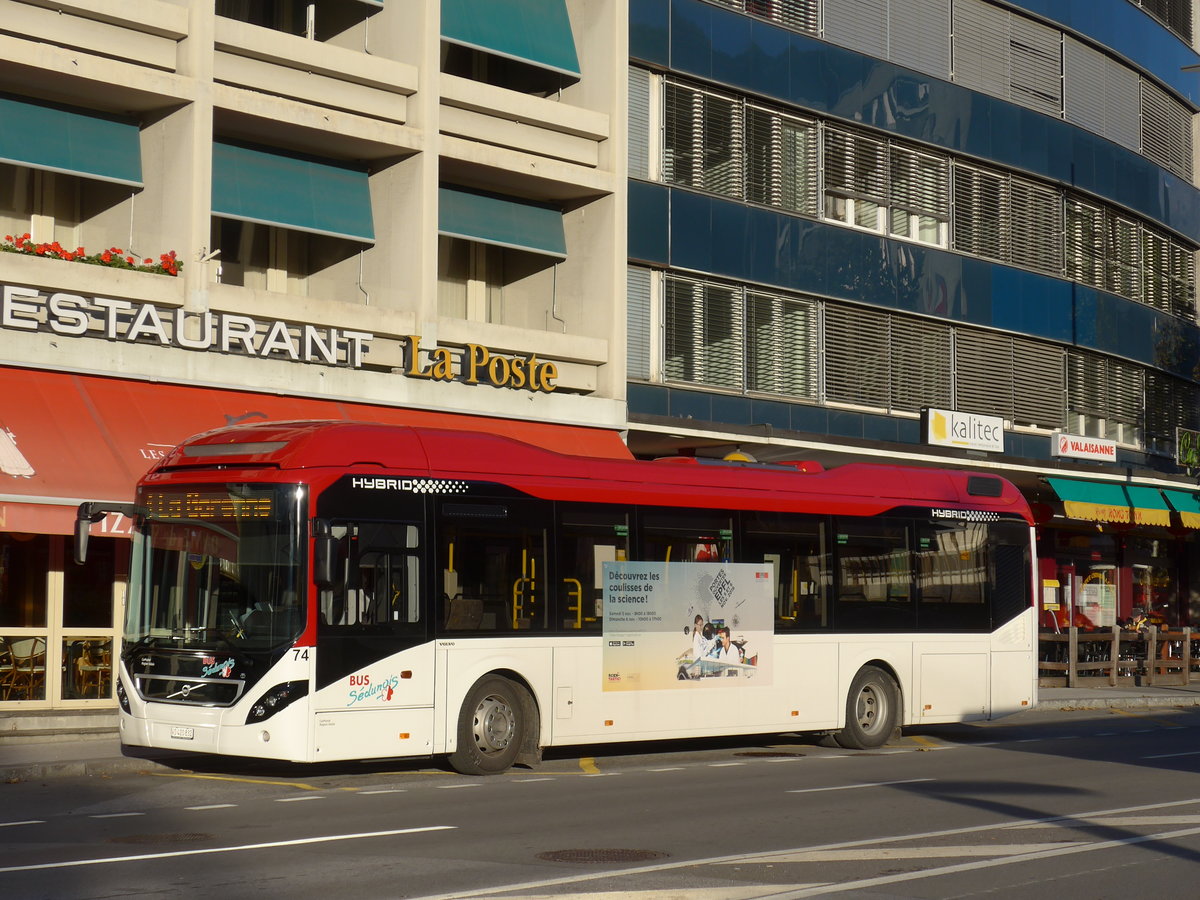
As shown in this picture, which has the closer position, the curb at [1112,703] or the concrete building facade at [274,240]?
the concrete building facade at [274,240]

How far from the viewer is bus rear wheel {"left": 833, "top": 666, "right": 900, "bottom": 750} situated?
2002 cm

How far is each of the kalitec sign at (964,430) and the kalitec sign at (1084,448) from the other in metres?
1.95

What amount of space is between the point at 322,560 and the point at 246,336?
27.0ft

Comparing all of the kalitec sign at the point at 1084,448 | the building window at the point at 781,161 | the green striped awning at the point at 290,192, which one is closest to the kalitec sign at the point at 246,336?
the green striped awning at the point at 290,192

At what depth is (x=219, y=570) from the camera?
599 inches

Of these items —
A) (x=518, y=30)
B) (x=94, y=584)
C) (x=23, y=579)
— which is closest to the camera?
(x=23, y=579)

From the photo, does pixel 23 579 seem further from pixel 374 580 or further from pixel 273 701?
pixel 273 701

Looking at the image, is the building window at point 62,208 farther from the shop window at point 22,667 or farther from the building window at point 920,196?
the building window at point 920,196

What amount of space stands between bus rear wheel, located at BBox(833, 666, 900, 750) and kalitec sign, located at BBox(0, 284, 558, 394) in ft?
26.1

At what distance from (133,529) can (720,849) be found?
24.1 ft

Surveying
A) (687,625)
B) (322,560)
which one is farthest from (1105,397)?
(322,560)

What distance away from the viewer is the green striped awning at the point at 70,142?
20.5 meters

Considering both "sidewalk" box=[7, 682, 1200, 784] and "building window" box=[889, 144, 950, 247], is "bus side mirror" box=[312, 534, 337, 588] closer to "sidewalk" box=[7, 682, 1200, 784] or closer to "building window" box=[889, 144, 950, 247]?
"sidewalk" box=[7, 682, 1200, 784]

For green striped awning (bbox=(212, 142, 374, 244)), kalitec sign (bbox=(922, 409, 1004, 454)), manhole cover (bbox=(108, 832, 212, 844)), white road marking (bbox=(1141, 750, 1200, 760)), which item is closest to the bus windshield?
manhole cover (bbox=(108, 832, 212, 844))
